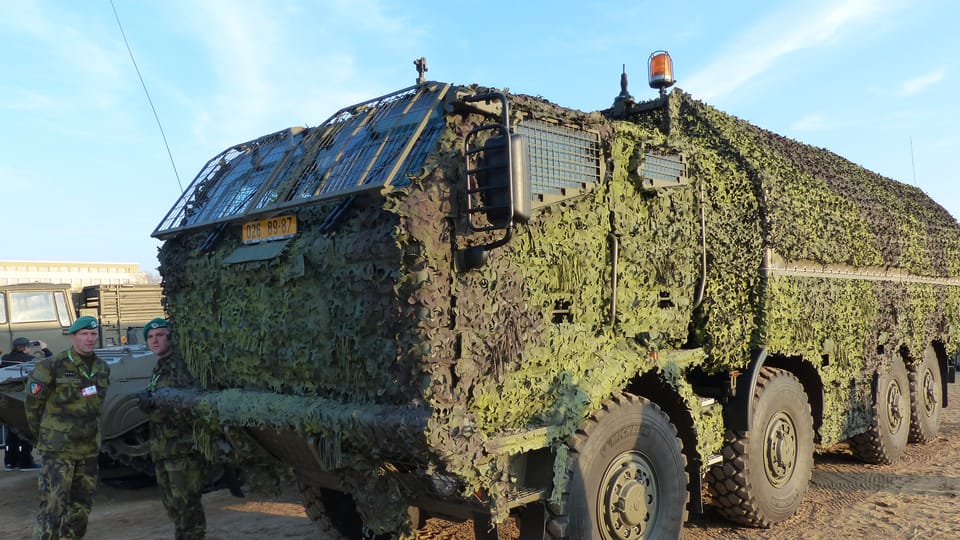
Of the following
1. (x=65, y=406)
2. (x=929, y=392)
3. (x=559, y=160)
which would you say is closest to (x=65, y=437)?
(x=65, y=406)

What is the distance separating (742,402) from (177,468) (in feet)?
12.3

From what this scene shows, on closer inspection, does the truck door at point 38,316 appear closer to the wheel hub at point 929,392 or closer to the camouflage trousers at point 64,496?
the camouflage trousers at point 64,496

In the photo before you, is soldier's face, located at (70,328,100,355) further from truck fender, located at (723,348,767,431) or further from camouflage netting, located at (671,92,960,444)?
truck fender, located at (723,348,767,431)

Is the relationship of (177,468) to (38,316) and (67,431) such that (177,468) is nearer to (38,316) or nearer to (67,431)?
(67,431)

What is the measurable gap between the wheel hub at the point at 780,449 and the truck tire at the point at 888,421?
6.01ft

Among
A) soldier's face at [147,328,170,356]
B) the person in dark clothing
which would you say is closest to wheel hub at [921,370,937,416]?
soldier's face at [147,328,170,356]

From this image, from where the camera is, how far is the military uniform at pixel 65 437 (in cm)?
475

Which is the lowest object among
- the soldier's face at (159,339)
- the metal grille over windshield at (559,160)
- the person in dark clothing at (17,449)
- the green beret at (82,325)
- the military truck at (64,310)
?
the person in dark clothing at (17,449)

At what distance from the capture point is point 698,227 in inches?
189

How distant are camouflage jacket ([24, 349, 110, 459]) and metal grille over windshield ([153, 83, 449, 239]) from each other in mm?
1121

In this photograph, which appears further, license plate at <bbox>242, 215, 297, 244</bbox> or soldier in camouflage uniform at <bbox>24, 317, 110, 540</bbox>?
soldier in camouflage uniform at <bbox>24, 317, 110, 540</bbox>

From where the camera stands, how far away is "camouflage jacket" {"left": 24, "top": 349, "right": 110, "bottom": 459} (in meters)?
4.84

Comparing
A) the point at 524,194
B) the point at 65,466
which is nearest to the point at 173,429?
the point at 65,466

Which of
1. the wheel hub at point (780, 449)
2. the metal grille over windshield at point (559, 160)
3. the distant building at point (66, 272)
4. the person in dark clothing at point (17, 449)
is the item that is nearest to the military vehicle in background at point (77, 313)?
the person in dark clothing at point (17, 449)
